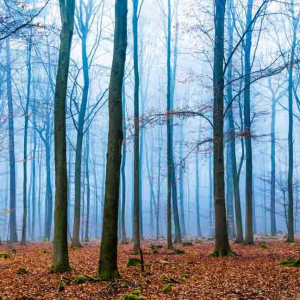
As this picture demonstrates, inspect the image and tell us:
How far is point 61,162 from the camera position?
26.1 ft

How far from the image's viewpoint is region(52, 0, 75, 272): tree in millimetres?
7785

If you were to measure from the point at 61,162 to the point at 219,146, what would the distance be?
5069 millimetres

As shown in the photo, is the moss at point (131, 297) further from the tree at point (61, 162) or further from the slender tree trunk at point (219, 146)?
the slender tree trunk at point (219, 146)

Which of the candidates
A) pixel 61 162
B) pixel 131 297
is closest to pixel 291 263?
pixel 131 297

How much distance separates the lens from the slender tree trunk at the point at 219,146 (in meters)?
10.5

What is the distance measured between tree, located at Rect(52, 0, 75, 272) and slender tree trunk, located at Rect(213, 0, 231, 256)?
4681 millimetres

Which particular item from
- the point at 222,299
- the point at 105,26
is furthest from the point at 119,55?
the point at 105,26

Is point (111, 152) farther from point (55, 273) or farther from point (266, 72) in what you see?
point (266, 72)

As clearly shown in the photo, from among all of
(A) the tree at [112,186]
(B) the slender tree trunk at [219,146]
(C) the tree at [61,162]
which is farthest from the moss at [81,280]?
(B) the slender tree trunk at [219,146]

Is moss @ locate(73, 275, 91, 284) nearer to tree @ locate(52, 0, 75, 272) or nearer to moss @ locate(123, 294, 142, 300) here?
tree @ locate(52, 0, 75, 272)

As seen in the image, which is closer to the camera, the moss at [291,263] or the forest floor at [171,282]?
the forest floor at [171,282]

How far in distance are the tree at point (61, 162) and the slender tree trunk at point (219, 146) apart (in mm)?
4681

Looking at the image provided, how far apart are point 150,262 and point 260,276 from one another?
3.27 metres

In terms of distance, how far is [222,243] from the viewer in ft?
34.2
